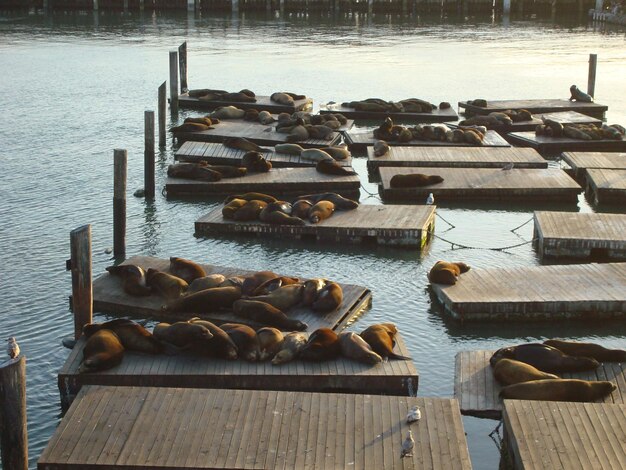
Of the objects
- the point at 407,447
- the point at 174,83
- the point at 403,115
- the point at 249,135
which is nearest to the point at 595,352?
the point at 407,447

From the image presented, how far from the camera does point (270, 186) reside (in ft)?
54.9

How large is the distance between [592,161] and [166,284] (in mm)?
10476

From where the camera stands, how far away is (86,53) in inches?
1502

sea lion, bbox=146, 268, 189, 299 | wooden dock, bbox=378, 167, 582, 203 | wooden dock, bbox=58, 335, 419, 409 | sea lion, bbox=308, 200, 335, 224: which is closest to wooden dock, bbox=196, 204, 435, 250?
sea lion, bbox=308, 200, 335, 224

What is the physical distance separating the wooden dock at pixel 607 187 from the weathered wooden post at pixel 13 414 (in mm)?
11731

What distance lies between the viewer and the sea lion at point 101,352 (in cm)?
893

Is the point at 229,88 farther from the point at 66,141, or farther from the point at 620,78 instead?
the point at 620,78

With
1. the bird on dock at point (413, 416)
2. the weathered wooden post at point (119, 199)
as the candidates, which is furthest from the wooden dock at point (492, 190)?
the bird on dock at point (413, 416)

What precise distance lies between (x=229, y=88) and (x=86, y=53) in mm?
9902

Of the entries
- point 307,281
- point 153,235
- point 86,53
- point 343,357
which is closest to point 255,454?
point 343,357

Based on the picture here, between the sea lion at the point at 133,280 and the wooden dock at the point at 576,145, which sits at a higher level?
the wooden dock at the point at 576,145

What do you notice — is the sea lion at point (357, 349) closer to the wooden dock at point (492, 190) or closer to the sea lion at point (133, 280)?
the sea lion at point (133, 280)

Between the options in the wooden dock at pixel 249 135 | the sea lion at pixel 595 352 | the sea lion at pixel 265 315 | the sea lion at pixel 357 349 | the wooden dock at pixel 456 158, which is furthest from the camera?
the wooden dock at pixel 249 135

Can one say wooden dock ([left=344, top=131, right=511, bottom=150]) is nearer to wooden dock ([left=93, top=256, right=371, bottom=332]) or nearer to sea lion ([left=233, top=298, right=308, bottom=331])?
wooden dock ([left=93, top=256, right=371, bottom=332])
